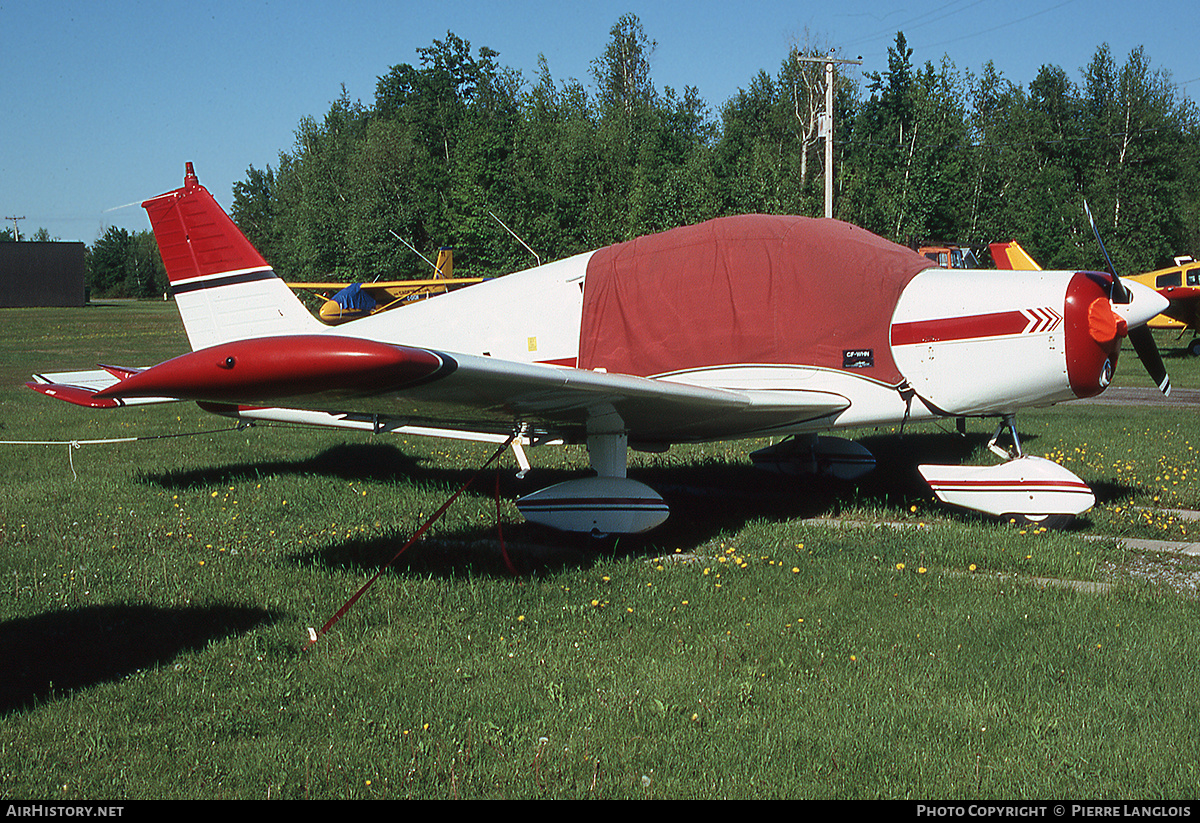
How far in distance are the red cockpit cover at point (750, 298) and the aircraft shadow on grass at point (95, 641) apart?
11.5 ft

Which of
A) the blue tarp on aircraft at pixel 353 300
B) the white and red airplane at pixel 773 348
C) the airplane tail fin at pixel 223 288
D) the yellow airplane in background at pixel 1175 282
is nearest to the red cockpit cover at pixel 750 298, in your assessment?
the white and red airplane at pixel 773 348

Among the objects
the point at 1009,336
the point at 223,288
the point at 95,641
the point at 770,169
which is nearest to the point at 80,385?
the point at 223,288

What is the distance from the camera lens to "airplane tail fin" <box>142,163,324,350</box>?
Result: 843cm

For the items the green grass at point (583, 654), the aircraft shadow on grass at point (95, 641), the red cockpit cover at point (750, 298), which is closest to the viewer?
the green grass at point (583, 654)

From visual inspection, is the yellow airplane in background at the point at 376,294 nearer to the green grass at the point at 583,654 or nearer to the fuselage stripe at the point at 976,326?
the green grass at the point at 583,654

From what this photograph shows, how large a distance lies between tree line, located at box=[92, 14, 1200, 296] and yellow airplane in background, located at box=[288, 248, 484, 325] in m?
2.73

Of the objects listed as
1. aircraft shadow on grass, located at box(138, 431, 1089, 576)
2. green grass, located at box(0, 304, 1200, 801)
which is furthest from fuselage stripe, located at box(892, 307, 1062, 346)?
aircraft shadow on grass, located at box(138, 431, 1089, 576)

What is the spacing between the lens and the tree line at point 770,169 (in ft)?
129

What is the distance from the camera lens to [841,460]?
28.9 feet

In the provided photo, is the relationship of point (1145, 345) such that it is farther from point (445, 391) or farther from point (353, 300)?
point (353, 300)

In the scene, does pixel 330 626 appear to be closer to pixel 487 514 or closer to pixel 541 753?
pixel 541 753

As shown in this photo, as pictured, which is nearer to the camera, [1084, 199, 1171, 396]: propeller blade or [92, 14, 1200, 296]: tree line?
[1084, 199, 1171, 396]: propeller blade

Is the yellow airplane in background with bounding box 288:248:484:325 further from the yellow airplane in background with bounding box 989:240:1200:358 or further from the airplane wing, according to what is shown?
the airplane wing

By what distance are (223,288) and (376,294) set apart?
34.1 meters
